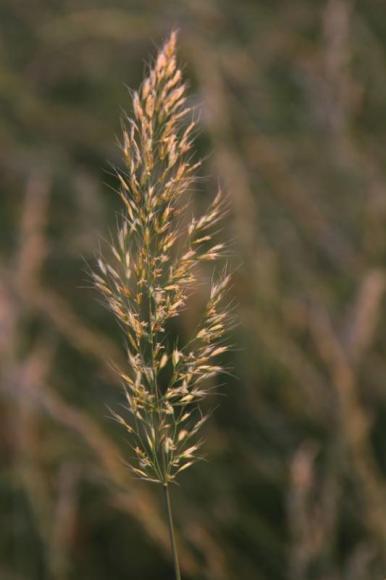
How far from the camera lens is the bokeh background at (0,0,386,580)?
1780 mm

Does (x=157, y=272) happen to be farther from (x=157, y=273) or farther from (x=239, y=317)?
(x=239, y=317)

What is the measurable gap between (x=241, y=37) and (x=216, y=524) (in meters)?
1.69

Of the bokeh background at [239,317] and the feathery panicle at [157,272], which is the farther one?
the bokeh background at [239,317]

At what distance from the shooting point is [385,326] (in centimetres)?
226

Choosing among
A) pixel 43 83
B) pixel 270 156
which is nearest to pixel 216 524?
pixel 270 156

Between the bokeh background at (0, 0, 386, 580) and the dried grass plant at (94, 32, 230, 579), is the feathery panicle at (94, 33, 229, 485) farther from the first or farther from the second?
the bokeh background at (0, 0, 386, 580)

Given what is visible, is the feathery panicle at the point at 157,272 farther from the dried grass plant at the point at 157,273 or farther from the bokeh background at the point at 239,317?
the bokeh background at the point at 239,317

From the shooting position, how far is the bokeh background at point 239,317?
5.84ft

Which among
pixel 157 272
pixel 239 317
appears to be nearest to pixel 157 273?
pixel 157 272

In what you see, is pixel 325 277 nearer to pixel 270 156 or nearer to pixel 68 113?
pixel 270 156

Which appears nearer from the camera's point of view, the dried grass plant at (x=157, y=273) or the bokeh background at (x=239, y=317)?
the dried grass plant at (x=157, y=273)

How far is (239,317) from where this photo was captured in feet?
6.47

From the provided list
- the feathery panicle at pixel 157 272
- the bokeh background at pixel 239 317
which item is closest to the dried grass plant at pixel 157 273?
the feathery panicle at pixel 157 272

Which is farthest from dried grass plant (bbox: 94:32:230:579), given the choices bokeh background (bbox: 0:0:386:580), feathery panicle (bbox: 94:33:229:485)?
bokeh background (bbox: 0:0:386:580)
